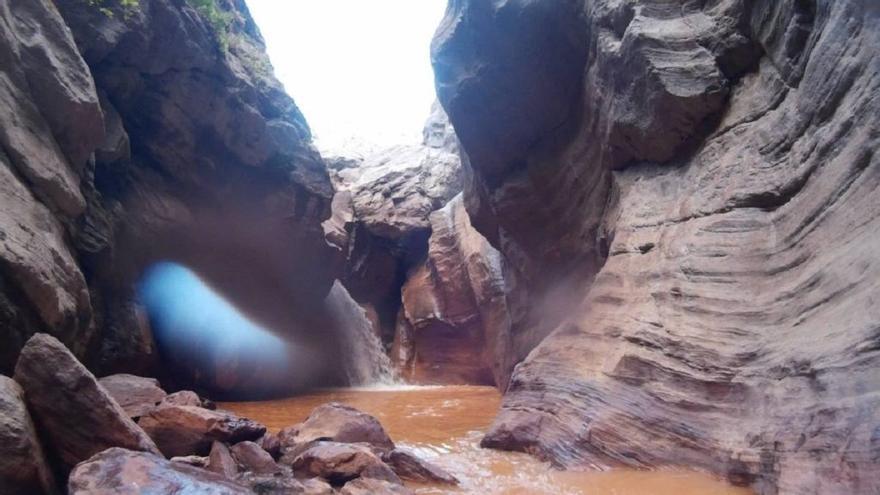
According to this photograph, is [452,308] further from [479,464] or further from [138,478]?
[138,478]

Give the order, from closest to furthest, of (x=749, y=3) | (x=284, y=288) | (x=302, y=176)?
(x=749, y=3)
(x=302, y=176)
(x=284, y=288)

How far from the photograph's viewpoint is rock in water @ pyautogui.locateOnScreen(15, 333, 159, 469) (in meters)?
3.12

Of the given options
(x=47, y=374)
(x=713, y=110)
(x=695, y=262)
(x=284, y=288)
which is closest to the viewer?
(x=47, y=374)

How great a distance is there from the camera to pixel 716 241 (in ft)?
16.0

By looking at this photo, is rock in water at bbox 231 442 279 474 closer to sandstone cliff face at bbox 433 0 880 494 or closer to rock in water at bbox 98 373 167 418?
rock in water at bbox 98 373 167 418

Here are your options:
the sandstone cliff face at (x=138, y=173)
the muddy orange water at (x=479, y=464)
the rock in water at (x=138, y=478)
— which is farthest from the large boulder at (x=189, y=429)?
the sandstone cliff face at (x=138, y=173)

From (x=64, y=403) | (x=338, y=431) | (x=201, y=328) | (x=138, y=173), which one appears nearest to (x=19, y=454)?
(x=64, y=403)

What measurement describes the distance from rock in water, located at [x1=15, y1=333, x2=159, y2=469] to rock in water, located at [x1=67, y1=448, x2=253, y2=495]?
0.38 meters

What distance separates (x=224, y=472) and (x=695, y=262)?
4289 mm

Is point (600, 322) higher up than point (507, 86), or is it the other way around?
point (507, 86)

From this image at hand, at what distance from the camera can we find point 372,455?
4.05m

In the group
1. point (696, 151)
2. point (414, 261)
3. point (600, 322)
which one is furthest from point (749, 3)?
point (414, 261)

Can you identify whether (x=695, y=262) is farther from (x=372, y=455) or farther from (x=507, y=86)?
(x=507, y=86)

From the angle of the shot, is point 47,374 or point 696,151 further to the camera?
point 696,151
